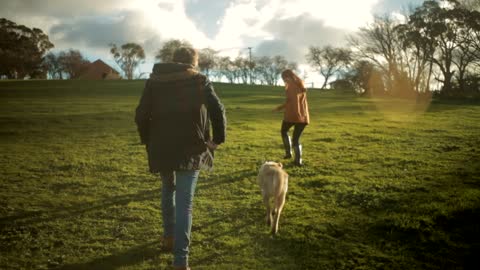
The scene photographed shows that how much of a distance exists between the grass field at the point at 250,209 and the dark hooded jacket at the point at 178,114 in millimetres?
1451

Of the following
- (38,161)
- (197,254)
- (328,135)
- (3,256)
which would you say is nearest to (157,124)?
(197,254)

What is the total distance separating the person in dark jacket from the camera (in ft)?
13.8

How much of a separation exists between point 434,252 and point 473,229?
3.90 feet

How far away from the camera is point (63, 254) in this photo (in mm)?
5090

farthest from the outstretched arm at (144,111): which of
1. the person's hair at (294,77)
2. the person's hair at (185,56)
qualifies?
the person's hair at (294,77)

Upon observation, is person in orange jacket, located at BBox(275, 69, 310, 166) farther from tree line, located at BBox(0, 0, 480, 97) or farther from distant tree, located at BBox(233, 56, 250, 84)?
distant tree, located at BBox(233, 56, 250, 84)

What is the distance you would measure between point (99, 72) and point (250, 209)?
92979mm

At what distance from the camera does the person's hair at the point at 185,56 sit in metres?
4.38

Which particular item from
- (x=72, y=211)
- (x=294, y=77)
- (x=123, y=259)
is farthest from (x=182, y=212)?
(x=294, y=77)

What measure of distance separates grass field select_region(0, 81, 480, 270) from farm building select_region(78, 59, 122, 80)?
81822mm

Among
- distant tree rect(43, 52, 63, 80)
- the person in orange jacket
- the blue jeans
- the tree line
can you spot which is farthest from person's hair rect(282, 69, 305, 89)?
distant tree rect(43, 52, 63, 80)

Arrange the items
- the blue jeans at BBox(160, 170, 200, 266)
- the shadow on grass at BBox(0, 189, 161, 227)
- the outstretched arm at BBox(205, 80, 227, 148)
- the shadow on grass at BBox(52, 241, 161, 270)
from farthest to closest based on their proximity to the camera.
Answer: the shadow on grass at BBox(0, 189, 161, 227) → the shadow on grass at BBox(52, 241, 161, 270) → the outstretched arm at BBox(205, 80, 227, 148) → the blue jeans at BBox(160, 170, 200, 266)

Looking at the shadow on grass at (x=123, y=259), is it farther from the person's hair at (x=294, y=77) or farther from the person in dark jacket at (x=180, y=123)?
the person's hair at (x=294, y=77)

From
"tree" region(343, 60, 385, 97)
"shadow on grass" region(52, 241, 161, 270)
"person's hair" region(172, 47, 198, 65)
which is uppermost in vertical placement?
"tree" region(343, 60, 385, 97)
